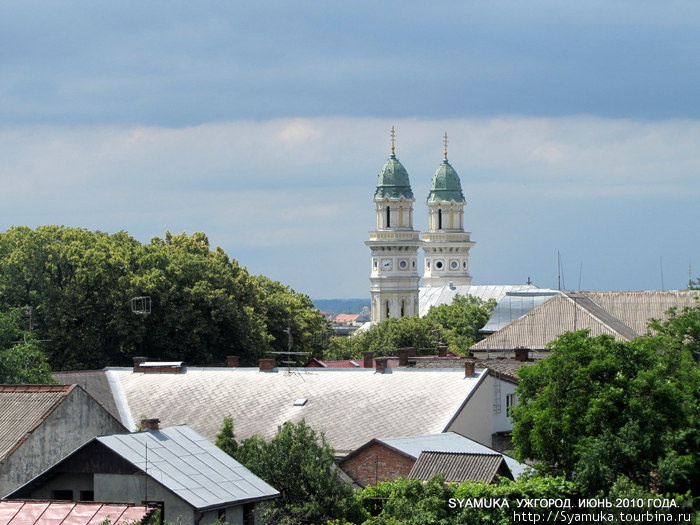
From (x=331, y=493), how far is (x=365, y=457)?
7.36 meters

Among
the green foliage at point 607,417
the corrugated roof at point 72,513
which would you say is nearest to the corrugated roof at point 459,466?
the green foliage at point 607,417

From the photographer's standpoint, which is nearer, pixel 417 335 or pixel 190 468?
pixel 190 468

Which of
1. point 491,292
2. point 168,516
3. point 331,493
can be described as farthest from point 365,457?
point 491,292

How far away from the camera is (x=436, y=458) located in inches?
1457

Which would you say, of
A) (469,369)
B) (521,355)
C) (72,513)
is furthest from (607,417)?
(521,355)

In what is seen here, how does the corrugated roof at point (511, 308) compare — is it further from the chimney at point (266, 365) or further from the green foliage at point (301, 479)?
the green foliage at point (301, 479)

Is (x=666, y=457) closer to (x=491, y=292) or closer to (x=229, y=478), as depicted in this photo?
(x=229, y=478)

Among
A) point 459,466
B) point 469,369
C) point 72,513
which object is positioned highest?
point 469,369

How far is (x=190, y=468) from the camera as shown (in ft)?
106

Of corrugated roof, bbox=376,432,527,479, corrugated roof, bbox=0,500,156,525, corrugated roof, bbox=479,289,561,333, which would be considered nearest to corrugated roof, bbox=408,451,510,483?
corrugated roof, bbox=376,432,527,479

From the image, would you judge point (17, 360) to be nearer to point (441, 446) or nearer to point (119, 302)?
point (441, 446)

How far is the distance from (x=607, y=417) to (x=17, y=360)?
20764 millimetres

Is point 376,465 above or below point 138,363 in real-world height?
below

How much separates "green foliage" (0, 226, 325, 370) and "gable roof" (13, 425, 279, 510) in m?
38.9
